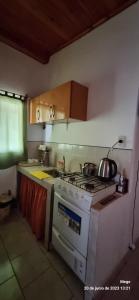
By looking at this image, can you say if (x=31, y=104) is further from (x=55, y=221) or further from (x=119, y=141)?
(x=55, y=221)

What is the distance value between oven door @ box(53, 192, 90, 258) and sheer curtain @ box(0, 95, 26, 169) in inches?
44.4

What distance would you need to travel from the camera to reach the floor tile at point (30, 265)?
4.11 ft

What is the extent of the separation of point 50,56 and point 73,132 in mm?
1490

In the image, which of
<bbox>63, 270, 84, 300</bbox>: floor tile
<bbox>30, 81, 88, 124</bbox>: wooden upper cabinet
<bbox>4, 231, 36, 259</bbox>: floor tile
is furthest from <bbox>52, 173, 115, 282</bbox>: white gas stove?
<bbox>30, 81, 88, 124</bbox>: wooden upper cabinet

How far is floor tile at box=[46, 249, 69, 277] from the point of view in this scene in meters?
1.33

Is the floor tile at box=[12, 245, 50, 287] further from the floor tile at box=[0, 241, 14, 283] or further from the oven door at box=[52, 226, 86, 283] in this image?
the oven door at box=[52, 226, 86, 283]

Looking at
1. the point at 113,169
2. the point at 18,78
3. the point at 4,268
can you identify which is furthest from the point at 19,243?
the point at 18,78

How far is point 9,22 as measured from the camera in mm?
1773

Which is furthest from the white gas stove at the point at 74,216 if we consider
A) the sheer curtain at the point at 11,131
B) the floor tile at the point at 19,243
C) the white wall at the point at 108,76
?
the sheer curtain at the point at 11,131

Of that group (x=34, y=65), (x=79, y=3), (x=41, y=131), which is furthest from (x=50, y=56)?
(x=41, y=131)

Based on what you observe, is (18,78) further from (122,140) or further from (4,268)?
(4,268)

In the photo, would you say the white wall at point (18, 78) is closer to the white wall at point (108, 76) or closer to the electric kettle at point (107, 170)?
the white wall at point (108, 76)

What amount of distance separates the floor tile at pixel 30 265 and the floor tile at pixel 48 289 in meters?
0.06

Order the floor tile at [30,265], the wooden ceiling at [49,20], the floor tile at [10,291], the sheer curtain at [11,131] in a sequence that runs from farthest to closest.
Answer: the sheer curtain at [11,131] < the wooden ceiling at [49,20] < the floor tile at [30,265] < the floor tile at [10,291]
